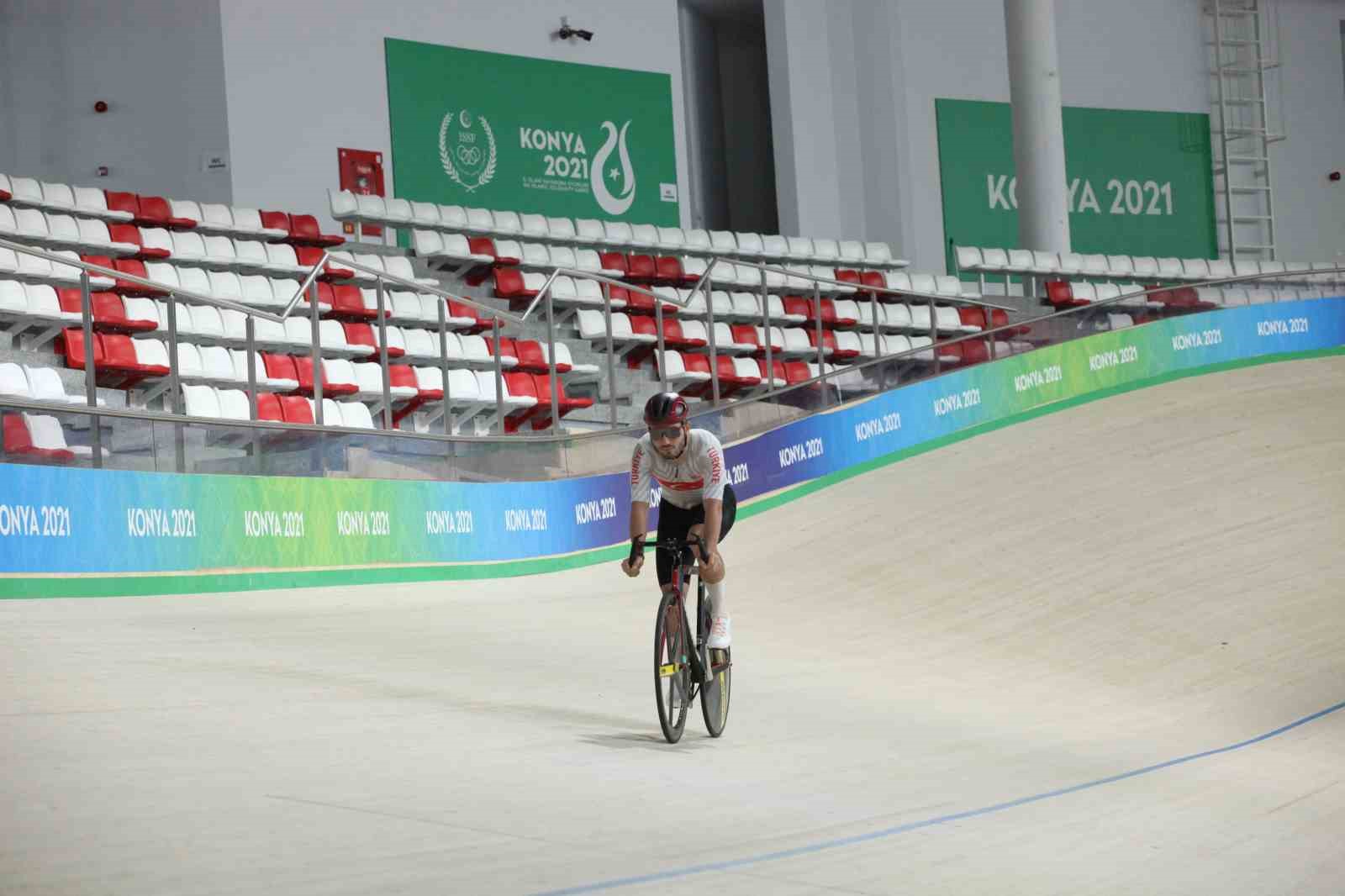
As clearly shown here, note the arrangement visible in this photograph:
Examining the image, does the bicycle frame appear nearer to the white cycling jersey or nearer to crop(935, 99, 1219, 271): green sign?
the white cycling jersey

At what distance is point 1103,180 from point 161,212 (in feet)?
48.2

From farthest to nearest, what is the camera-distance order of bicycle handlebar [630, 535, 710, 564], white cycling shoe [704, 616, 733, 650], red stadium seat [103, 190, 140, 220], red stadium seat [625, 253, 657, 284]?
red stadium seat [625, 253, 657, 284] < red stadium seat [103, 190, 140, 220] < white cycling shoe [704, 616, 733, 650] < bicycle handlebar [630, 535, 710, 564]

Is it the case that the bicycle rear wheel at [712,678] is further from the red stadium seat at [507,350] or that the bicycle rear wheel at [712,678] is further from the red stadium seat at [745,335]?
the red stadium seat at [745,335]

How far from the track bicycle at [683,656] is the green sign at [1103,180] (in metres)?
16.6

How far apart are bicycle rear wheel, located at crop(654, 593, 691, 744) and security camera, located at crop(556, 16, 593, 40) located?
1460 centimetres

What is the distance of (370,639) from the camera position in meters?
7.57

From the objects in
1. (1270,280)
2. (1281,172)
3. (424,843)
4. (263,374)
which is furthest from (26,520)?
(1281,172)

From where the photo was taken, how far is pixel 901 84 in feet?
72.6

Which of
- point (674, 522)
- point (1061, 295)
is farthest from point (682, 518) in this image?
point (1061, 295)

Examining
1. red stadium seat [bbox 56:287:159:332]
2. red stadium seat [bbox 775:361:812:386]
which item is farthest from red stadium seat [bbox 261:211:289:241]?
red stadium seat [bbox 775:361:812:386]

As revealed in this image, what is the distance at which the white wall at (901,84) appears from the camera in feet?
70.7

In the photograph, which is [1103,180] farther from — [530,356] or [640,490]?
[640,490]

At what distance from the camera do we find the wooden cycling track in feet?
13.0

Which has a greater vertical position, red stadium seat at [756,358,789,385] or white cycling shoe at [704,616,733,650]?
red stadium seat at [756,358,789,385]
